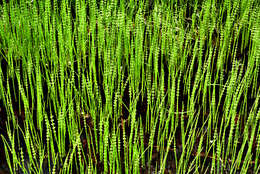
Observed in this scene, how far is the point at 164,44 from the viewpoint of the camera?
104 inches

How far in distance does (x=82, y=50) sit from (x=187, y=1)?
1.43 m

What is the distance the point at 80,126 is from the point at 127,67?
2.30 ft

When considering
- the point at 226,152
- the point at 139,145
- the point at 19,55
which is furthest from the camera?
the point at 19,55

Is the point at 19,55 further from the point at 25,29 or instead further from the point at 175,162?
the point at 175,162

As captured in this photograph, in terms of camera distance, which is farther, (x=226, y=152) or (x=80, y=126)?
(x=80, y=126)

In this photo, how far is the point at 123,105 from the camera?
7.67 ft

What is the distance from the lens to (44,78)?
7.56ft

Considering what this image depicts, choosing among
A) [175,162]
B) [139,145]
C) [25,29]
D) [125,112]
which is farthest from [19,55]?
[175,162]

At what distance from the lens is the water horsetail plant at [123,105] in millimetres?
1852

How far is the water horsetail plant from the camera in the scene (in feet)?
6.07

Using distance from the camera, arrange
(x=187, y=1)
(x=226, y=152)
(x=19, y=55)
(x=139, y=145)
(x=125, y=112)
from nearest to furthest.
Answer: (x=226, y=152) → (x=139, y=145) → (x=125, y=112) → (x=19, y=55) → (x=187, y=1)

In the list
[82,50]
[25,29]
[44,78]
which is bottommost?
[44,78]

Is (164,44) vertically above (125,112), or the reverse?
(164,44)

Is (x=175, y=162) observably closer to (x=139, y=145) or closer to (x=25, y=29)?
(x=139, y=145)
